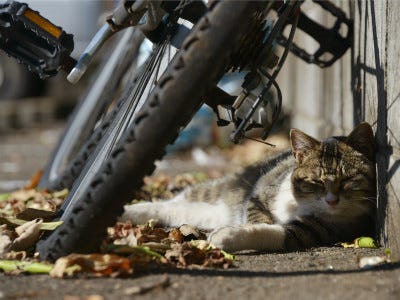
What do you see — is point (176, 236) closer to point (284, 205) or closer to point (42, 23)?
point (284, 205)

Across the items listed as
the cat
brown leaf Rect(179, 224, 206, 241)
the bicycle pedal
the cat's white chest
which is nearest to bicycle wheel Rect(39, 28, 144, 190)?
the cat

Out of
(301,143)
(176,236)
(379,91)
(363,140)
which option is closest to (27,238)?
(176,236)

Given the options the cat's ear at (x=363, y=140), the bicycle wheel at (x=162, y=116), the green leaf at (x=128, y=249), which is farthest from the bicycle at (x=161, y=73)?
the cat's ear at (x=363, y=140)

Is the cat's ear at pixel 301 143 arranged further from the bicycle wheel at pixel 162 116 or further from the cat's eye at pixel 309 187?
the bicycle wheel at pixel 162 116

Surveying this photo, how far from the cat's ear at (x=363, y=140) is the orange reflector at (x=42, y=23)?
142 centimetres

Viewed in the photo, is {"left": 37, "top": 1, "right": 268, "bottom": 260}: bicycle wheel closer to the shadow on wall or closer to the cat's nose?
the shadow on wall

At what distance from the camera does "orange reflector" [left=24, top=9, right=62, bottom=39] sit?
2828 millimetres

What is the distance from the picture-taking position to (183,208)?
13.2 ft

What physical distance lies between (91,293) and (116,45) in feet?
10.7

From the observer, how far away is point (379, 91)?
10.2 feet

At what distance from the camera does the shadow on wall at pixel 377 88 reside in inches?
116

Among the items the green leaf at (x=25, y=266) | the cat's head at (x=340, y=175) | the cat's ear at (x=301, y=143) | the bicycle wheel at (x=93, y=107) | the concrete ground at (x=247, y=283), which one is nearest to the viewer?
the concrete ground at (x=247, y=283)

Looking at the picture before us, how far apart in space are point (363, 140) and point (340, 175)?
200 millimetres

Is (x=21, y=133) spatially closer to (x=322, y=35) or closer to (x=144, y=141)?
(x=322, y=35)
